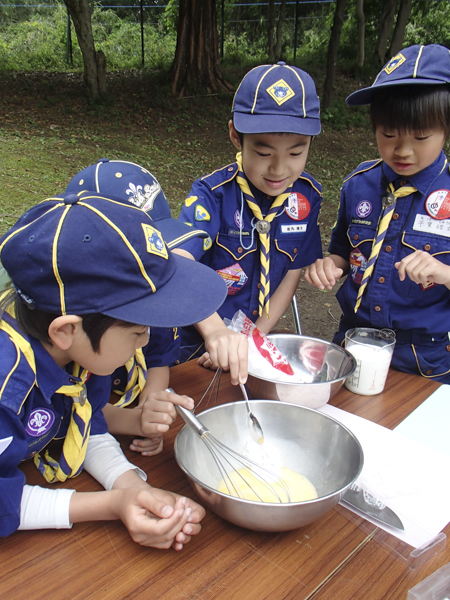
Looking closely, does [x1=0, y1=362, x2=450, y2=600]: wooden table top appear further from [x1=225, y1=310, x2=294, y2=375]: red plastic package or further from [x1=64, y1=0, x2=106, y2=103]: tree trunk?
[x1=64, y1=0, x2=106, y2=103]: tree trunk

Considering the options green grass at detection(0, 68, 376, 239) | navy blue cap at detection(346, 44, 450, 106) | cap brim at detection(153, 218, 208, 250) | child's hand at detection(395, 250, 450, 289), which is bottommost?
green grass at detection(0, 68, 376, 239)

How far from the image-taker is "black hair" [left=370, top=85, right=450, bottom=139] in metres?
1.45

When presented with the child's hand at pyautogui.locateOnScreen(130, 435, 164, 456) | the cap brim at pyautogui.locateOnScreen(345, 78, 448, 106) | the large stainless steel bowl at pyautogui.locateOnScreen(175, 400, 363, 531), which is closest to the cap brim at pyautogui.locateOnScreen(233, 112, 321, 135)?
the cap brim at pyautogui.locateOnScreen(345, 78, 448, 106)

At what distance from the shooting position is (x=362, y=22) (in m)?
11.7

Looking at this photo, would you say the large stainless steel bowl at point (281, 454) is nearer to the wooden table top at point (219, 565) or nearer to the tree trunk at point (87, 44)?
the wooden table top at point (219, 565)

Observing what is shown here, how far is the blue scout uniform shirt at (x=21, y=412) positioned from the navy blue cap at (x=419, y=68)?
1.28 meters

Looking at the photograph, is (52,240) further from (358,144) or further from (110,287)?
(358,144)

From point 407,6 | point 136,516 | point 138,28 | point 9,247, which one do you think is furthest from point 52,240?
point 138,28

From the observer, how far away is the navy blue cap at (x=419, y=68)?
1.44m

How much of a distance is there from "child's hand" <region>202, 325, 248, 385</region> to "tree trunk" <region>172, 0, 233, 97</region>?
9120 millimetres

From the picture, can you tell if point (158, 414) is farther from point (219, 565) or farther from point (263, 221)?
point (263, 221)

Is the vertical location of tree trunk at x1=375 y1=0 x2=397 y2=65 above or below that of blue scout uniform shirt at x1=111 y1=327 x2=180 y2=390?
above

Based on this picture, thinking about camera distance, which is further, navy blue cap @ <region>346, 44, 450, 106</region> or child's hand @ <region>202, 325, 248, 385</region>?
navy blue cap @ <region>346, 44, 450, 106</region>

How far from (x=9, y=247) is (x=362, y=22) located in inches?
526
